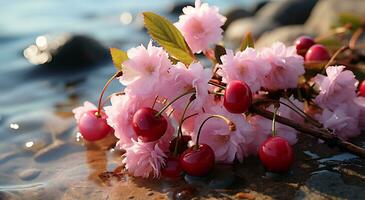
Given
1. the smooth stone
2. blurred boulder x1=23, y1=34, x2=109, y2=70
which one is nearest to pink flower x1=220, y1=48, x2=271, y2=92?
the smooth stone

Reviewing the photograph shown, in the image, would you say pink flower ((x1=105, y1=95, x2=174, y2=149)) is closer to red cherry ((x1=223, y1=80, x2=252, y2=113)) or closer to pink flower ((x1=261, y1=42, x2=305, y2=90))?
red cherry ((x1=223, y1=80, x2=252, y2=113))

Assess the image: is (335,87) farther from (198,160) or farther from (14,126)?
(14,126)

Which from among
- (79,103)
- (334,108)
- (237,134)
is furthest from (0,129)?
(334,108)

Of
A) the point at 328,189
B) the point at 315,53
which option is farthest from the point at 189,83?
the point at 315,53

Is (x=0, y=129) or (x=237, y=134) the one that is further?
(x=0, y=129)

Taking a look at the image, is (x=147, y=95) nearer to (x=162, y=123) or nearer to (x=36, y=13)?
(x=162, y=123)

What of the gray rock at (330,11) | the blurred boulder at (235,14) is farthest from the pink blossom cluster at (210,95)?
the blurred boulder at (235,14)
